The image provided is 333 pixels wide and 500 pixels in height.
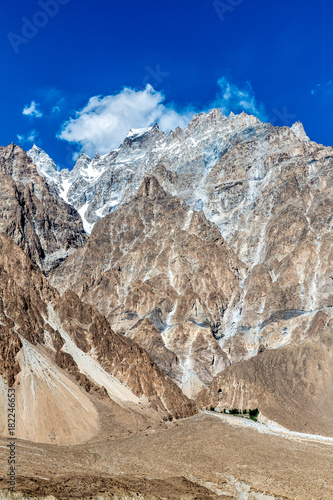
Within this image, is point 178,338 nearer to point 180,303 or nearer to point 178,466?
point 180,303

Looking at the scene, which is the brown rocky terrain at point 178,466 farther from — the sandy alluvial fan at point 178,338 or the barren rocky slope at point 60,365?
the sandy alluvial fan at point 178,338

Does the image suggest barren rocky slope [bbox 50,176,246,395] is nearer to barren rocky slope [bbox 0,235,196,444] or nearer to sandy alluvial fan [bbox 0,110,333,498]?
sandy alluvial fan [bbox 0,110,333,498]

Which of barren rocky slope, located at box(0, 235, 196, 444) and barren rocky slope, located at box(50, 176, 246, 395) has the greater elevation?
barren rocky slope, located at box(50, 176, 246, 395)

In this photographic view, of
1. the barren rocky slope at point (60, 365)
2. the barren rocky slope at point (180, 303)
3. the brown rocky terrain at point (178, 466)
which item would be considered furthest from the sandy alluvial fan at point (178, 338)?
the brown rocky terrain at point (178, 466)

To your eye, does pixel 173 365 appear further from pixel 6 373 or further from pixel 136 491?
pixel 136 491

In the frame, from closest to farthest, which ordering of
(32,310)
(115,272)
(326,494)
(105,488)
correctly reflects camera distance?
(105,488)
(326,494)
(32,310)
(115,272)

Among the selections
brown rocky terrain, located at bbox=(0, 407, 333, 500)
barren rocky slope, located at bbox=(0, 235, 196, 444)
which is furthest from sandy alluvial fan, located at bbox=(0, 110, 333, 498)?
brown rocky terrain, located at bbox=(0, 407, 333, 500)

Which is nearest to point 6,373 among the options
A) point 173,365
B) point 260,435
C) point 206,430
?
point 206,430

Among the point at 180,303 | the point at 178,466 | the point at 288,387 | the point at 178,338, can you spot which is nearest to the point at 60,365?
the point at 178,466
